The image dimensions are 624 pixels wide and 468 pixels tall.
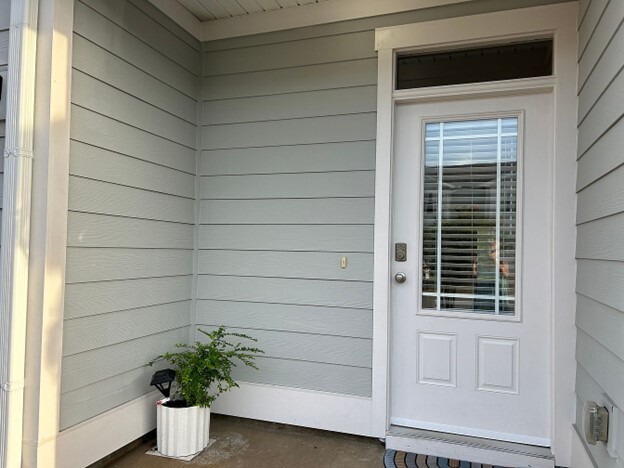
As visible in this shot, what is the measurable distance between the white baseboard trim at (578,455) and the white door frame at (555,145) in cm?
4

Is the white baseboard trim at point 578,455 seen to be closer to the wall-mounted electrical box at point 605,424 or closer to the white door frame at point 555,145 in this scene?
the white door frame at point 555,145

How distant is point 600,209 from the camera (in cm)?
183

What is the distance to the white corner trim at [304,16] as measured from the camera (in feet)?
8.38

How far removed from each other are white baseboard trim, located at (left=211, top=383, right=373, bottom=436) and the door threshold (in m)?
0.19

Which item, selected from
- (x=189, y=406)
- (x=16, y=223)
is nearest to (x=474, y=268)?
(x=189, y=406)

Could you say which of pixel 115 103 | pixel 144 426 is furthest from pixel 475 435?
pixel 115 103

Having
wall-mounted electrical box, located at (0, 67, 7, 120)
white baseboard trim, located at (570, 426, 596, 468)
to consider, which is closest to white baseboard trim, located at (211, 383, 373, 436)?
white baseboard trim, located at (570, 426, 596, 468)

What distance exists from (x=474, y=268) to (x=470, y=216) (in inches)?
11.3

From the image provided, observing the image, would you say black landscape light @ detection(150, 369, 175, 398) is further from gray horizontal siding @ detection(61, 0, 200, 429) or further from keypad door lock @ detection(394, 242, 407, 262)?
keypad door lock @ detection(394, 242, 407, 262)

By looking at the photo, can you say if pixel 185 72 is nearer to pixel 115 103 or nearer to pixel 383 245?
pixel 115 103

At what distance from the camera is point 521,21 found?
2.35 meters

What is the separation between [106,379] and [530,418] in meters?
2.18

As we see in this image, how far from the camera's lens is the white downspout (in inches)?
74.9

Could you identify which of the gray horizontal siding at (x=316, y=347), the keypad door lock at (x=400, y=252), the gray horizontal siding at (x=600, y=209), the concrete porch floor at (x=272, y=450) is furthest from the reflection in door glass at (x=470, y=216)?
the concrete porch floor at (x=272, y=450)
